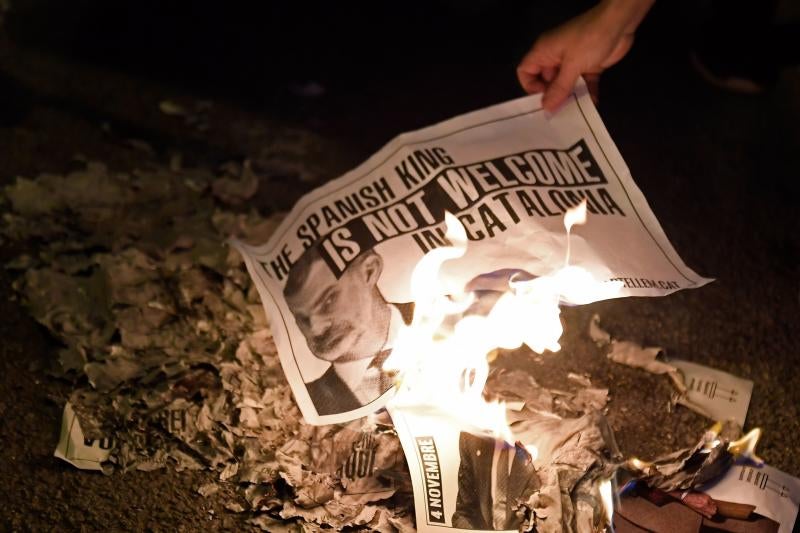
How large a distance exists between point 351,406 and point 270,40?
135 cm

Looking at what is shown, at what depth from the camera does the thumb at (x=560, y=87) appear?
1.26 meters

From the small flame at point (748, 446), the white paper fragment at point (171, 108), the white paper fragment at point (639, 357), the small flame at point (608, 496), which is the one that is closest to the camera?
the small flame at point (608, 496)

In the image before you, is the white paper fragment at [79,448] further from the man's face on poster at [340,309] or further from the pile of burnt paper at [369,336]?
the man's face on poster at [340,309]

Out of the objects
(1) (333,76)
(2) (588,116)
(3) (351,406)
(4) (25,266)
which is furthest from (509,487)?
(1) (333,76)

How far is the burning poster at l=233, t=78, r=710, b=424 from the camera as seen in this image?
46.8 inches

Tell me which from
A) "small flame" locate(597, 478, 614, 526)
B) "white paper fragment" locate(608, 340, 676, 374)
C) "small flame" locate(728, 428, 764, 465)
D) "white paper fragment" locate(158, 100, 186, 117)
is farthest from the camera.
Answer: "white paper fragment" locate(158, 100, 186, 117)

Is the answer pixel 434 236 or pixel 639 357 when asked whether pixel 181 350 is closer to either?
pixel 434 236

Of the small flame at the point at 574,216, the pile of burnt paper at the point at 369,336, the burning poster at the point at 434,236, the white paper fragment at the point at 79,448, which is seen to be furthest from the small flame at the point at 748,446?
the white paper fragment at the point at 79,448

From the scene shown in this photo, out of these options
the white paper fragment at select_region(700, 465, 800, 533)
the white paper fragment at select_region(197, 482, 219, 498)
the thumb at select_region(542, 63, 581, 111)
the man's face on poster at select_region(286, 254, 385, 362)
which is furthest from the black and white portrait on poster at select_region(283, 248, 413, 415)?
the white paper fragment at select_region(700, 465, 800, 533)

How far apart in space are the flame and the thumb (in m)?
0.24

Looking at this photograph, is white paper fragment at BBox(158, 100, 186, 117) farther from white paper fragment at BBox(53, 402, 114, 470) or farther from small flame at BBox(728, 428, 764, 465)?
small flame at BBox(728, 428, 764, 465)

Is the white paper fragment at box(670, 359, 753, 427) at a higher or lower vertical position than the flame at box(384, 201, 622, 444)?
lower

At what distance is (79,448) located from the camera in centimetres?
113

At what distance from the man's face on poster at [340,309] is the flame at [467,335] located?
0.24ft
